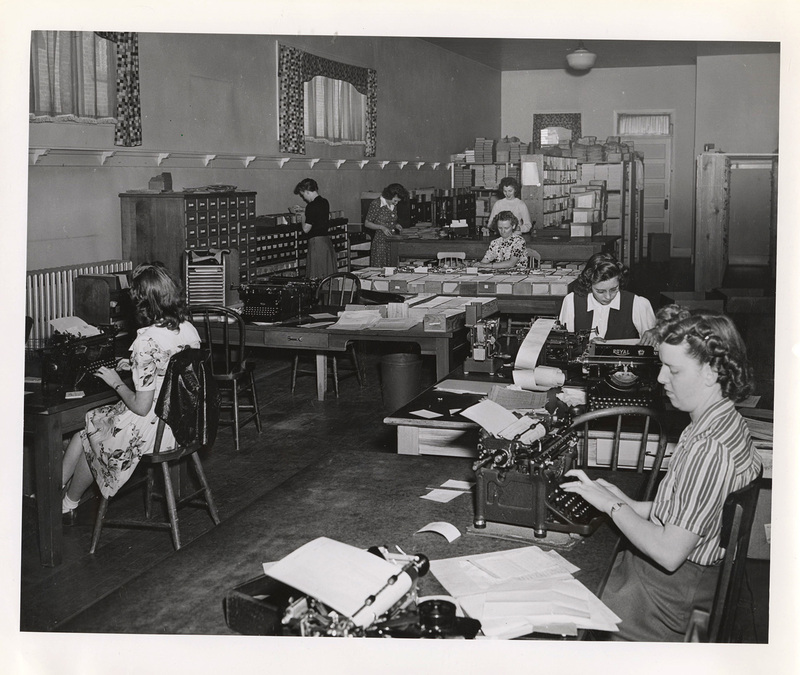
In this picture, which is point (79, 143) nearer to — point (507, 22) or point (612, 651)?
point (507, 22)

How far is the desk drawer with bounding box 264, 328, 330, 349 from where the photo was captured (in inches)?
234

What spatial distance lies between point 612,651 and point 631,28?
74.4 inches

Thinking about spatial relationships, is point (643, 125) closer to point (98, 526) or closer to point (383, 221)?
point (383, 221)

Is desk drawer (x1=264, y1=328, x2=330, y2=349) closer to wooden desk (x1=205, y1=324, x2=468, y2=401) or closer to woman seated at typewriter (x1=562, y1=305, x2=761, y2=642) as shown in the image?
wooden desk (x1=205, y1=324, x2=468, y2=401)

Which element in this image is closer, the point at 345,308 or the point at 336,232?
the point at 345,308

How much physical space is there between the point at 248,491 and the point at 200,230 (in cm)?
361

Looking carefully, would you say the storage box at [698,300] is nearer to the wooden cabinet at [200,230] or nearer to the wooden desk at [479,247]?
the wooden desk at [479,247]

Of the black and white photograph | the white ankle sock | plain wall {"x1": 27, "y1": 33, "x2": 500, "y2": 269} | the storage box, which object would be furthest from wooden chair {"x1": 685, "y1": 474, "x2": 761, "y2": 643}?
plain wall {"x1": 27, "y1": 33, "x2": 500, "y2": 269}

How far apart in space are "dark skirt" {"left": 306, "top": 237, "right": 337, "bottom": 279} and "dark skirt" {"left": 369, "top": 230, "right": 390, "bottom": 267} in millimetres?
719

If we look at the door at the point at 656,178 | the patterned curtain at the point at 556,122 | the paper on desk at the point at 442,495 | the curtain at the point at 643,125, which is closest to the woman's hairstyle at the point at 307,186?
the paper on desk at the point at 442,495

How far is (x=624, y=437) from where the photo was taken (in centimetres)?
370

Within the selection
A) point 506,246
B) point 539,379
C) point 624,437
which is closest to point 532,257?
point 506,246

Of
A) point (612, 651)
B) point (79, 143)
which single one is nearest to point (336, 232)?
point (79, 143)

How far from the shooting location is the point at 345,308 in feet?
21.1
